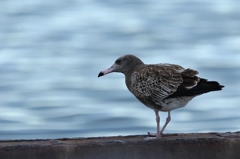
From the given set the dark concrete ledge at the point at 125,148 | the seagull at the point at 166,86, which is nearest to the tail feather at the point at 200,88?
the seagull at the point at 166,86

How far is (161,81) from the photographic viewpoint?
282 inches

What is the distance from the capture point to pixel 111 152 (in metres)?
5.64

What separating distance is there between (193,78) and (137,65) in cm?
106

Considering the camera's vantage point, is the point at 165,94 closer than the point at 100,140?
No

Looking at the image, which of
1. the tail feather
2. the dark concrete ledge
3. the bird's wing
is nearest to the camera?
the dark concrete ledge

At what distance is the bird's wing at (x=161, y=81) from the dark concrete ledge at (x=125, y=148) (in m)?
1.09

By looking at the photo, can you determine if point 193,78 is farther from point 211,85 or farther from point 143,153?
point 143,153

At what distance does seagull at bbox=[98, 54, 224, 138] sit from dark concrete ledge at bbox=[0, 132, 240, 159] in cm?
92

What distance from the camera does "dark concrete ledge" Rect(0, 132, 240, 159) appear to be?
554 cm

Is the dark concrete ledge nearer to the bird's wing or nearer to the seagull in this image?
the seagull

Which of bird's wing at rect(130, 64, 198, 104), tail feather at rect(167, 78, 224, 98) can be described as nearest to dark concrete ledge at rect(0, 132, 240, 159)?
tail feather at rect(167, 78, 224, 98)

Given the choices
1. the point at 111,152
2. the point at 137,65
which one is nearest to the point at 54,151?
the point at 111,152

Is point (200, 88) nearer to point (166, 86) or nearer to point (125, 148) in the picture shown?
point (166, 86)

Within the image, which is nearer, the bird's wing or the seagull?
the seagull
